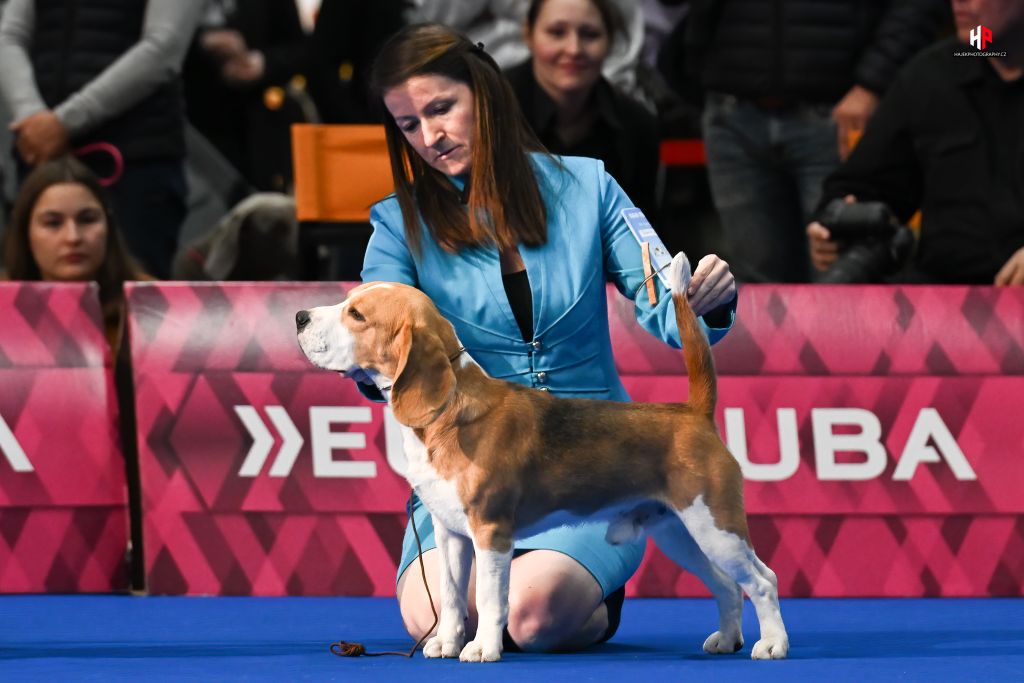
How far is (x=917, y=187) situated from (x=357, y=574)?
2.51m

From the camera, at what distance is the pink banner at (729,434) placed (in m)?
5.08

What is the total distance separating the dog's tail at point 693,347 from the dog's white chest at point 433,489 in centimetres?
55

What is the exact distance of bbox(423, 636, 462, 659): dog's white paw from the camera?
11.9ft

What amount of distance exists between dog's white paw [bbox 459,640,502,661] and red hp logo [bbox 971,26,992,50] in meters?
3.31

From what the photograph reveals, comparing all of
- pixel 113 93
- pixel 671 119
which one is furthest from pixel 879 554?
pixel 113 93

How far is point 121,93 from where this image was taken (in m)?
6.42

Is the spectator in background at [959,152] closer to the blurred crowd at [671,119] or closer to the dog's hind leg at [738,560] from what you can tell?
the blurred crowd at [671,119]

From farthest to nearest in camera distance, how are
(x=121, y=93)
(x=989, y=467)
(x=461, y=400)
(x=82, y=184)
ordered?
(x=121, y=93), (x=82, y=184), (x=989, y=467), (x=461, y=400)

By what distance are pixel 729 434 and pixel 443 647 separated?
1718mm

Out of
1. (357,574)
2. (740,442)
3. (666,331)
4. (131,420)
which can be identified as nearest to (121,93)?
(131,420)

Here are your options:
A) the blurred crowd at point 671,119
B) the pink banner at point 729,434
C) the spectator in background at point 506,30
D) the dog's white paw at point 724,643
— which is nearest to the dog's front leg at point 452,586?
the dog's white paw at point 724,643

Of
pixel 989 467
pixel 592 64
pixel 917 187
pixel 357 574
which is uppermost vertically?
pixel 592 64

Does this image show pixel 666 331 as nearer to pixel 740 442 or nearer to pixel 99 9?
pixel 740 442

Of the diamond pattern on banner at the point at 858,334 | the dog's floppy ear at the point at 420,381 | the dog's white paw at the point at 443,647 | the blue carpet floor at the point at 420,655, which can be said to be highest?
the dog's floppy ear at the point at 420,381
